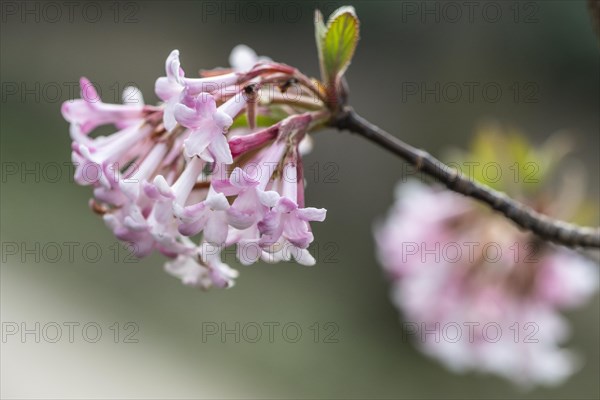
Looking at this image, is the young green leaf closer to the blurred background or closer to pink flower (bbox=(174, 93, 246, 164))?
pink flower (bbox=(174, 93, 246, 164))

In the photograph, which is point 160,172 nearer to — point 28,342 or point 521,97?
point 28,342

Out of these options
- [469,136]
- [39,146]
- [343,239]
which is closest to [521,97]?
[469,136]

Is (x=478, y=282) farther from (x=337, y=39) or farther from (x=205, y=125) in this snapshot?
(x=205, y=125)

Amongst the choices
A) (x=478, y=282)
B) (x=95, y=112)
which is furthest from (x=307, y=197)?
(x=95, y=112)

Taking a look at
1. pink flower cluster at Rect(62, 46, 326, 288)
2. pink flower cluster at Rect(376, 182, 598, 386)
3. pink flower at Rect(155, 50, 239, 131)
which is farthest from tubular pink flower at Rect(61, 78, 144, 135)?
pink flower cluster at Rect(376, 182, 598, 386)

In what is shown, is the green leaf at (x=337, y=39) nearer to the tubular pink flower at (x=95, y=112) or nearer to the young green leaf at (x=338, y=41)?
the young green leaf at (x=338, y=41)

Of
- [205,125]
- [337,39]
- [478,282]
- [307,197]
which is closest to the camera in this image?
[205,125]

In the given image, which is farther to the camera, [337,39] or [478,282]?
[478,282]
